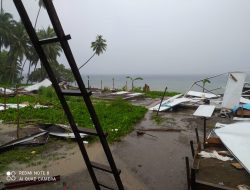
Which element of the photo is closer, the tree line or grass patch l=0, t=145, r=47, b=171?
grass patch l=0, t=145, r=47, b=171

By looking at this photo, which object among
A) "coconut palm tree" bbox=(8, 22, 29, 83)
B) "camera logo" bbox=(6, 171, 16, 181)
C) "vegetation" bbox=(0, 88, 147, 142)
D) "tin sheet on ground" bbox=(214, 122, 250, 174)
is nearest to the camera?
"tin sheet on ground" bbox=(214, 122, 250, 174)

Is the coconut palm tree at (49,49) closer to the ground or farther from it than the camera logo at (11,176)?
farther from it

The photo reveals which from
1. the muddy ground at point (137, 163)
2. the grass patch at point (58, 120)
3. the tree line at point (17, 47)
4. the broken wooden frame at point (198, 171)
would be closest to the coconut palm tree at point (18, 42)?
the tree line at point (17, 47)

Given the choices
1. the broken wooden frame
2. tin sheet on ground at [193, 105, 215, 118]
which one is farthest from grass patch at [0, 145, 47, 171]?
tin sheet on ground at [193, 105, 215, 118]

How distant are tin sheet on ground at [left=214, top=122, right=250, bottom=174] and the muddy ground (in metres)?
1.37

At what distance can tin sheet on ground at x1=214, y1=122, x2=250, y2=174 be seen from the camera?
535 centimetres

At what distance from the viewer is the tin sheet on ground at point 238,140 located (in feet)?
17.6

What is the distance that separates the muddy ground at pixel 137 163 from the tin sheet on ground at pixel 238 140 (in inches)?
53.9

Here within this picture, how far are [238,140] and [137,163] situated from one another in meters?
2.80

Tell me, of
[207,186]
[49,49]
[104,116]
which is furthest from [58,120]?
[49,49]

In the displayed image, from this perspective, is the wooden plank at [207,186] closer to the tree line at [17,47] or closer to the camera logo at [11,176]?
the camera logo at [11,176]

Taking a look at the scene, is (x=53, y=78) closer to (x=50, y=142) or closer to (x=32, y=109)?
(x=50, y=142)

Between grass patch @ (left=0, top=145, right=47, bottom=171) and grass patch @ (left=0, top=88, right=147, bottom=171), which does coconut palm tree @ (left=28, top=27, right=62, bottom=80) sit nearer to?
grass patch @ (left=0, top=88, right=147, bottom=171)

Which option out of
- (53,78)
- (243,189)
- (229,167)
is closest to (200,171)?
(229,167)
